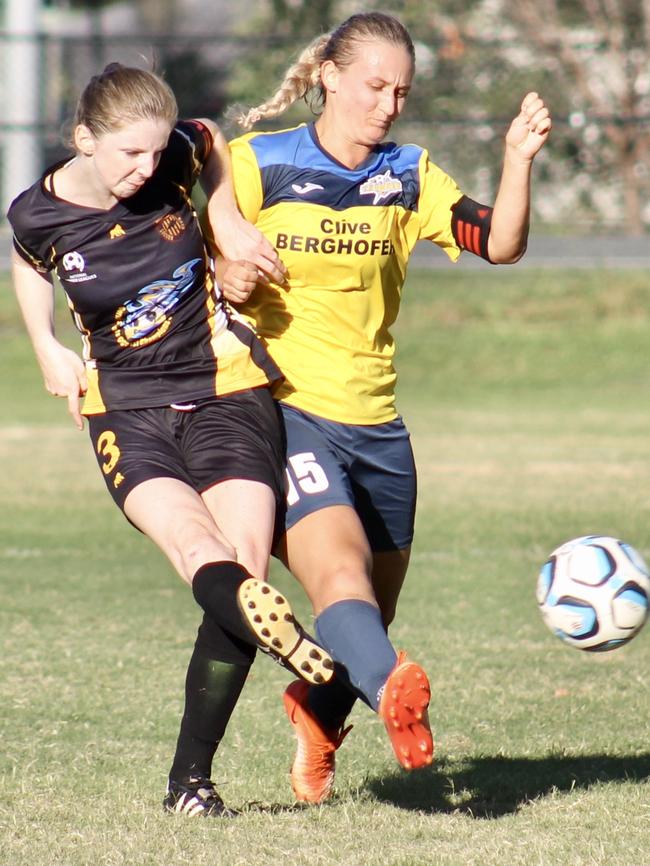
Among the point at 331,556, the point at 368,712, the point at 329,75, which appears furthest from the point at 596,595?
the point at 329,75

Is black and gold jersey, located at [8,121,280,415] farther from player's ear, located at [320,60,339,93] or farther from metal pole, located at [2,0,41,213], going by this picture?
metal pole, located at [2,0,41,213]

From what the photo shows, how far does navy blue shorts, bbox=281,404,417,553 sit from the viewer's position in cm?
404

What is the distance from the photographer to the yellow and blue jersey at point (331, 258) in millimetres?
4215

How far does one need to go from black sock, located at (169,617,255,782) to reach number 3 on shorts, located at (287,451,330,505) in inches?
18.0

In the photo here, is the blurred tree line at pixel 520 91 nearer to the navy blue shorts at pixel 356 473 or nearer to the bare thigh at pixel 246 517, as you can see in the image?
the navy blue shorts at pixel 356 473

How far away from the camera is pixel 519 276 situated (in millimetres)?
19000

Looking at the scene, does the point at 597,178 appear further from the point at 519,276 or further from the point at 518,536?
the point at 518,536

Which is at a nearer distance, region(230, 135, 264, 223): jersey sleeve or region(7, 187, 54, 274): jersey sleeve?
region(7, 187, 54, 274): jersey sleeve

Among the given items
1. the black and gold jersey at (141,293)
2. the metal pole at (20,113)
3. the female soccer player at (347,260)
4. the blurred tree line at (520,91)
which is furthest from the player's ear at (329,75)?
the metal pole at (20,113)

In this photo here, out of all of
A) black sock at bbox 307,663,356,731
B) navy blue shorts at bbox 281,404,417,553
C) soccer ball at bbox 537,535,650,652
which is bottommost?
black sock at bbox 307,663,356,731

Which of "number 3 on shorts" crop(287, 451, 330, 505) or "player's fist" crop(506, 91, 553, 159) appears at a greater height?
"player's fist" crop(506, 91, 553, 159)

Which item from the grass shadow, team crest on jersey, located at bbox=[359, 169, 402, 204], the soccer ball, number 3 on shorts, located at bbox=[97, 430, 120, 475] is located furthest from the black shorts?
the grass shadow

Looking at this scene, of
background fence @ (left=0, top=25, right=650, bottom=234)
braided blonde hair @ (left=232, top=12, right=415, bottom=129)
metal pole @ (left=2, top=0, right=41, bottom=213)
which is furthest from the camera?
metal pole @ (left=2, top=0, right=41, bottom=213)

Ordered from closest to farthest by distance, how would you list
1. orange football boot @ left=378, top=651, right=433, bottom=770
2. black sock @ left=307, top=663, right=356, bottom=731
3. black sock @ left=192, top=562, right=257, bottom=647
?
orange football boot @ left=378, top=651, right=433, bottom=770, black sock @ left=192, top=562, right=257, bottom=647, black sock @ left=307, top=663, right=356, bottom=731
